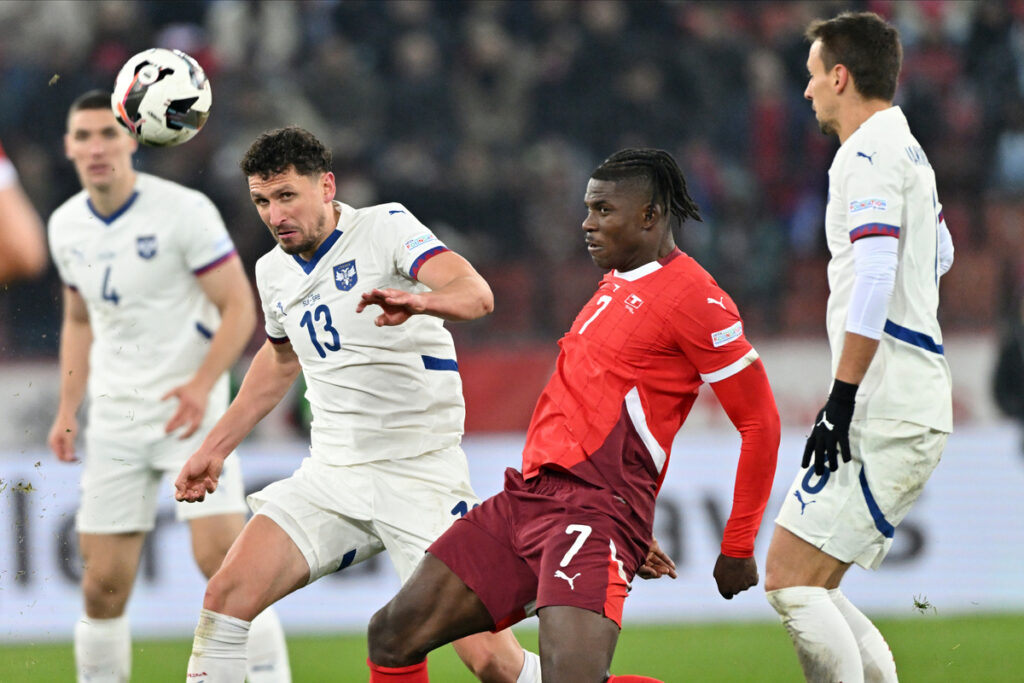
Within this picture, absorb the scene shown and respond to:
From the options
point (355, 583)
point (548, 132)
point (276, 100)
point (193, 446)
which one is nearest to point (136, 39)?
point (276, 100)

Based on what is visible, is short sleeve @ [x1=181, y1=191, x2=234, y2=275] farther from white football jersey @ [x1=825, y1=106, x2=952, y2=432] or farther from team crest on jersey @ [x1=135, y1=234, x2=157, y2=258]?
white football jersey @ [x1=825, y1=106, x2=952, y2=432]

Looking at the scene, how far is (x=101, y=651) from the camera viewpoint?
18.0ft

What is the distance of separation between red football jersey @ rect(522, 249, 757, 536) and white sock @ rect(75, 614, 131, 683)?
2469 mm

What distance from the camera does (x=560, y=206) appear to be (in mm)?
10641

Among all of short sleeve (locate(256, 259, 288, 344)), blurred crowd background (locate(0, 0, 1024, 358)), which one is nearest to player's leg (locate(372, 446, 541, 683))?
short sleeve (locate(256, 259, 288, 344))

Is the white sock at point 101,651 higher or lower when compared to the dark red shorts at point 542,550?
lower

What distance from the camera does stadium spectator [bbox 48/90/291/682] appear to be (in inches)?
225

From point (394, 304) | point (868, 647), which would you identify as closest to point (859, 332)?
point (868, 647)

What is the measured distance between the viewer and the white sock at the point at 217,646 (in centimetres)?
422

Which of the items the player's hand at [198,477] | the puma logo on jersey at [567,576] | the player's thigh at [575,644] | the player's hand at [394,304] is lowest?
the player's thigh at [575,644]

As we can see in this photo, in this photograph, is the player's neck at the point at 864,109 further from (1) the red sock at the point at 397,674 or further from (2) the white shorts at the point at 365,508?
(1) the red sock at the point at 397,674

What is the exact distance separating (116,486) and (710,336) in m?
3.11

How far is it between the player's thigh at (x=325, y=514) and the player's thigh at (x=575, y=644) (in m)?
1.04

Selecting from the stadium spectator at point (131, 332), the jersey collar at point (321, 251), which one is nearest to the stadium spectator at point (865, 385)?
the jersey collar at point (321, 251)
